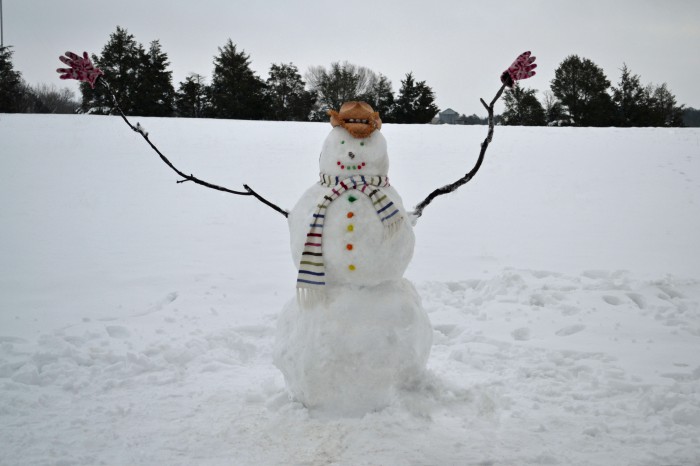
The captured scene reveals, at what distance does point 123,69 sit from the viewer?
25.4m

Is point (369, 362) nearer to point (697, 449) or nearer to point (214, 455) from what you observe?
point (214, 455)

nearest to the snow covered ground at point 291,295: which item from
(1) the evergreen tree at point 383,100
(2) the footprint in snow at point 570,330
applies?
(2) the footprint in snow at point 570,330

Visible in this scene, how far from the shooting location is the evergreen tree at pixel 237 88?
2688 cm

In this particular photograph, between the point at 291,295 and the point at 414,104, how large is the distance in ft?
71.0

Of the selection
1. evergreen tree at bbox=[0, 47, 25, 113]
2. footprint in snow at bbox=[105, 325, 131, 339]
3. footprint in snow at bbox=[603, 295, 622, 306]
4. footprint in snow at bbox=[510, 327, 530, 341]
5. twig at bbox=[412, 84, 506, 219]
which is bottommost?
footprint in snow at bbox=[105, 325, 131, 339]

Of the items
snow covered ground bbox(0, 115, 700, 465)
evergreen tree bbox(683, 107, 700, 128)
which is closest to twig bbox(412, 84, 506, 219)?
snow covered ground bbox(0, 115, 700, 465)

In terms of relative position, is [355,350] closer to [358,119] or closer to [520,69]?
[358,119]

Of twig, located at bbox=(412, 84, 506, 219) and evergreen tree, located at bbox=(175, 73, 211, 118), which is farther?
evergreen tree, located at bbox=(175, 73, 211, 118)

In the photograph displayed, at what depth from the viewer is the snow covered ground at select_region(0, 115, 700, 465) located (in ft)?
11.5

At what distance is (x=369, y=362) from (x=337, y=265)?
2.07ft

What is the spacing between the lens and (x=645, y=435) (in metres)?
3.52

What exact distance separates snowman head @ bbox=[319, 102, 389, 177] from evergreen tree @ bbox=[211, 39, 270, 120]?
2433cm

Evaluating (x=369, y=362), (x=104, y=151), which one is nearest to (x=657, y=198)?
(x=369, y=362)

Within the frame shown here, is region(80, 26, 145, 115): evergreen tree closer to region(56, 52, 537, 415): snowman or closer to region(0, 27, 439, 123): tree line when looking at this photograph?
region(0, 27, 439, 123): tree line
